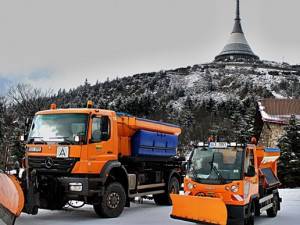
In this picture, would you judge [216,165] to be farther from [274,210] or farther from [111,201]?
[274,210]

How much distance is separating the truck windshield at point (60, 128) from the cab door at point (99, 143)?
0.88 feet

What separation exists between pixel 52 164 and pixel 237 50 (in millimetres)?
116110

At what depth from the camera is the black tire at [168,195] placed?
14135mm

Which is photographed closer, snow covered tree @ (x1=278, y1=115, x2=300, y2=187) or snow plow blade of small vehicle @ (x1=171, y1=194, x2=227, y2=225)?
snow plow blade of small vehicle @ (x1=171, y1=194, x2=227, y2=225)

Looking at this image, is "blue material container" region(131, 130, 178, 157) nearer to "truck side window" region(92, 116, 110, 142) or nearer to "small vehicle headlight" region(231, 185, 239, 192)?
"truck side window" region(92, 116, 110, 142)

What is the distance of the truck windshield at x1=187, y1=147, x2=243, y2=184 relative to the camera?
9.43m

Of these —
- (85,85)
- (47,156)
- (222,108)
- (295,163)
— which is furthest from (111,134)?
(85,85)

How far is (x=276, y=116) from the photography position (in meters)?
34.4

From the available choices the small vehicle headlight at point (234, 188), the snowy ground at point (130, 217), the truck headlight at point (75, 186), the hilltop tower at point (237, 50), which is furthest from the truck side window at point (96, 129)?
the hilltop tower at point (237, 50)

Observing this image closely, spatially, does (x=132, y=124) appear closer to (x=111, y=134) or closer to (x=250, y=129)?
(x=111, y=134)

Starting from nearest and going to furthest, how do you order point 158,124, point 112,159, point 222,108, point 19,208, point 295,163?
point 19,208, point 112,159, point 158,124, point 295,163, point 222,108

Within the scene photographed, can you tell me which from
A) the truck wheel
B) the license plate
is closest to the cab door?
the license plate

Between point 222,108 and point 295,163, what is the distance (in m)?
35.5

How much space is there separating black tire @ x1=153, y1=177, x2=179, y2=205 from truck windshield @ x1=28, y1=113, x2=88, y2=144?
16.7ft
